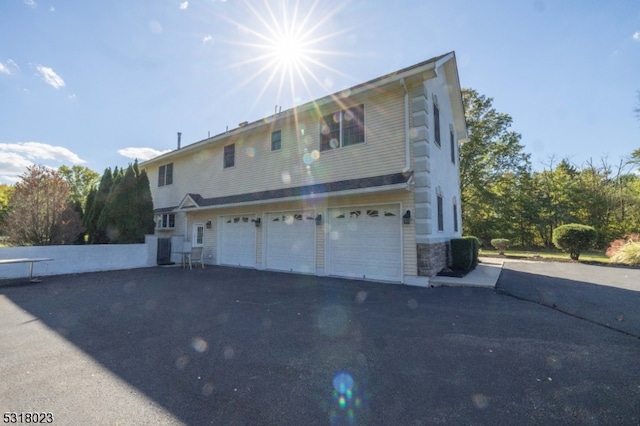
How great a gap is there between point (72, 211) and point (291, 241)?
10.9 metres

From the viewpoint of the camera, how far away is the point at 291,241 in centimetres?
1051

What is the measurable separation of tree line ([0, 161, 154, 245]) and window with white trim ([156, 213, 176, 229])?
123 centimetres

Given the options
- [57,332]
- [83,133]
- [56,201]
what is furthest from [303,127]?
[83,133]

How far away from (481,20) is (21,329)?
1333cm

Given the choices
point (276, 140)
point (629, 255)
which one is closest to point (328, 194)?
point (276, 140)

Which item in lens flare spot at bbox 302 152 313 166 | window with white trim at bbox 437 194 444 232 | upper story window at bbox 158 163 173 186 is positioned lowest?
window with white trim at bbox 437 194 444 232

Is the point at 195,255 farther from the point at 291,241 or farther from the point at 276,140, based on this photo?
the point at 276,140

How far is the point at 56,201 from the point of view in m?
12.2

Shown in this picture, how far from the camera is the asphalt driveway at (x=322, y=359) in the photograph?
241 cm

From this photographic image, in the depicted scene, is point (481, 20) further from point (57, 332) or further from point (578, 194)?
point (578, 194)

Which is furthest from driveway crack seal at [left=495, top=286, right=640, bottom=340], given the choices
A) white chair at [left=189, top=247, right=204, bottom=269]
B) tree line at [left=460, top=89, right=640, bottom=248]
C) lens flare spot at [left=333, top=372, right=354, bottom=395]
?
tree line at [left=460, top=89, right=640, bottom=248]

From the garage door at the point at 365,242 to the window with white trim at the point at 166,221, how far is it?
1040 cm

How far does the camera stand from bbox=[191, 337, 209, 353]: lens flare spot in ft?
12.1

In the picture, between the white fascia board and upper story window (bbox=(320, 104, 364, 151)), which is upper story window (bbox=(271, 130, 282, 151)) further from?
the white fascia board
